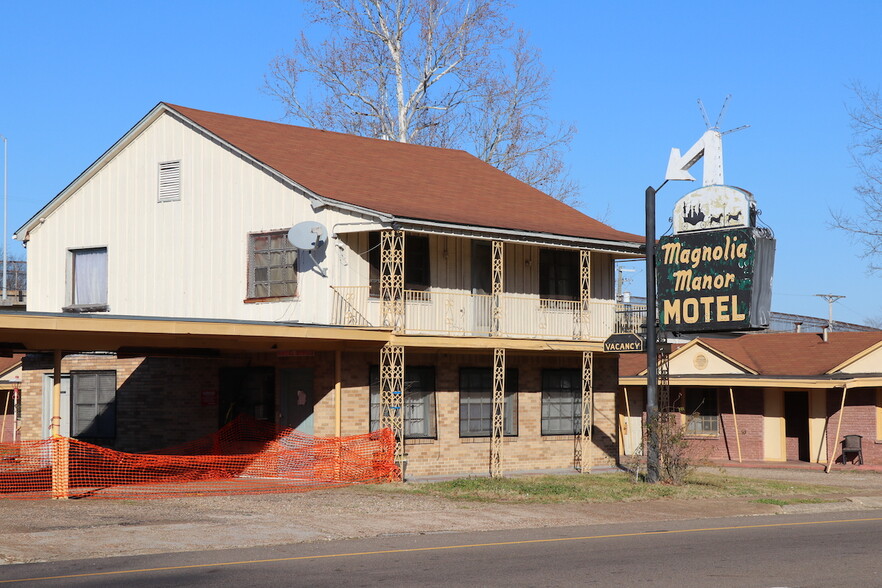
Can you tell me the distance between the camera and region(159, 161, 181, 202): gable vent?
27.9 m

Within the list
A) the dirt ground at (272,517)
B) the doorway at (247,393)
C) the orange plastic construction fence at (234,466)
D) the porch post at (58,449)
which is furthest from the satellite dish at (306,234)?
the porch post at (58,449)

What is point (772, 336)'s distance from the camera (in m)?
37.9

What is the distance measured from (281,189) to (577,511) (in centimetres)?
998

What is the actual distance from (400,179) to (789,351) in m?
13.7

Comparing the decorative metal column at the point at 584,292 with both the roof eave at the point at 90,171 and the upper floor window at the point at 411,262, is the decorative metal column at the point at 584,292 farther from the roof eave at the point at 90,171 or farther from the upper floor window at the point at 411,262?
the roof eave at the point at 90,171

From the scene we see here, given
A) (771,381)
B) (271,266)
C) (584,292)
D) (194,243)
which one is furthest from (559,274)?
(194,243)

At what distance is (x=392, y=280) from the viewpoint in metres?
24.4

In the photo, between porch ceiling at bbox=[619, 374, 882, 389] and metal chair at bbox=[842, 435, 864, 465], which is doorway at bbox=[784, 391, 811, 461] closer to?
metal chair at bbox=[842, 435, 864, 465]

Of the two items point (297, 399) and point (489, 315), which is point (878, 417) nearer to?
point (489, 315)

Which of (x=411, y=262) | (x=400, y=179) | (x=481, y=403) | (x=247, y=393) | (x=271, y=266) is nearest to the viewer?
(x=271, y=266)

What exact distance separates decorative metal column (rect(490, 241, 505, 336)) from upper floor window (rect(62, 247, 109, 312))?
30.7ft

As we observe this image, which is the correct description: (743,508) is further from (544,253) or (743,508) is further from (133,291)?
(133,291)

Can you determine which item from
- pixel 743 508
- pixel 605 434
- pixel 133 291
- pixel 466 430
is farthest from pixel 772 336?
pixel 133 291

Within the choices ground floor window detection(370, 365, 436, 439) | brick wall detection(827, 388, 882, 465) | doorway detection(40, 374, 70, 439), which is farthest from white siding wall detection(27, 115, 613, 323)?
brick wall detection(827, 388, 882, 465)
